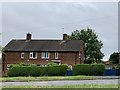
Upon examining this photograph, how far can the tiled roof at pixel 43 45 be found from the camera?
80.1m

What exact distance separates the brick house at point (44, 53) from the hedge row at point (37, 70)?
15.0m

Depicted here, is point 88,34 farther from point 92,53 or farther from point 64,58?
point 64,58

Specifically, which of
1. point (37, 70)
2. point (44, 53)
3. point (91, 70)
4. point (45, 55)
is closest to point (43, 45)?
point (44, 53)

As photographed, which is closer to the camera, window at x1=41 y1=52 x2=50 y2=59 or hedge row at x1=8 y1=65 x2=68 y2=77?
hedge row at x1=8 y1=65 x2=68 y2=77

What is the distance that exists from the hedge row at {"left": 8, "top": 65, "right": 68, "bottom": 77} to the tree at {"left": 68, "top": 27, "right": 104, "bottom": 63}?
165ft

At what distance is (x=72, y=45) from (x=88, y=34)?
120ft

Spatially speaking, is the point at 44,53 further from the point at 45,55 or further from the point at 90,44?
the point at 90,44

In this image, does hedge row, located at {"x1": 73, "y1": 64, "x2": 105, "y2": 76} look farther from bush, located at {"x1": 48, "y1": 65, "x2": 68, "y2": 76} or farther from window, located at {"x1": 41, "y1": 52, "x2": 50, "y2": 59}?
window, located at {"x1": 41, "y1": 52, "x2": 50, "y2": 59}

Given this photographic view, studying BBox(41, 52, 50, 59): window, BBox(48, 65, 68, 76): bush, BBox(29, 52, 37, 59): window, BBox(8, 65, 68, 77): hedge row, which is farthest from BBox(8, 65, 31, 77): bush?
BBox(29, 52, 37, 59): window

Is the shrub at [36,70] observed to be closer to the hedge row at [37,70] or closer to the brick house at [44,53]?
the hedge row at [37,70]

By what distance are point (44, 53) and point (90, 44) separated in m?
38.6

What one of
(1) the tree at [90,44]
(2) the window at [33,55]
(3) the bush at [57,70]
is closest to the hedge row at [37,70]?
(3) the bush at [57,70]

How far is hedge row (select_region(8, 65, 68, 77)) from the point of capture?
61.6m

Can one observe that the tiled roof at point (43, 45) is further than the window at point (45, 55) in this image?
Yes
